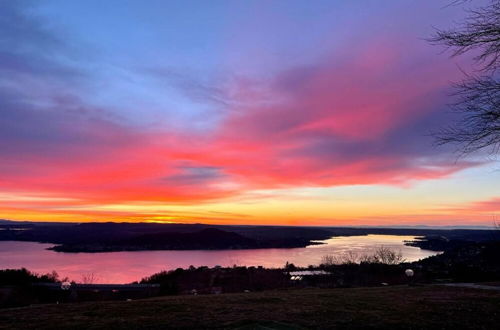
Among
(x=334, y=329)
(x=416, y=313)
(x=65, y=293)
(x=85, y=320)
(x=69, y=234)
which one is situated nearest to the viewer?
(x=334, y=329)

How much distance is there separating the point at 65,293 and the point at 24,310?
12.4m

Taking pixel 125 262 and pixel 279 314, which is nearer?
pixel 279 314

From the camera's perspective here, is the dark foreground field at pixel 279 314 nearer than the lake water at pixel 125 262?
Yes

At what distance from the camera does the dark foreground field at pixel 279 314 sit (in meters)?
8.12

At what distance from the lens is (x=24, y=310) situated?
1009cm

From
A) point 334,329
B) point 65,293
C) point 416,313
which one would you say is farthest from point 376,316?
point 65,293

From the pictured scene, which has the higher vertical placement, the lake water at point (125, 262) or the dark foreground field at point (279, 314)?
the dark foreground field at point (279, 314)

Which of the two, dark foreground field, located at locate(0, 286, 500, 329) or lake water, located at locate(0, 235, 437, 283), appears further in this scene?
lake water, located at locate(0, 235, 437, 283)

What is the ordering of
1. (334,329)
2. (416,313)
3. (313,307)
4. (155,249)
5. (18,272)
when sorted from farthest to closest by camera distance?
(155,249) → (18,272) → (313,307) → (416,313) → (334,329)

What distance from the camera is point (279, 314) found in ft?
29.7

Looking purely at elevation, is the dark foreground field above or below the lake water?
above

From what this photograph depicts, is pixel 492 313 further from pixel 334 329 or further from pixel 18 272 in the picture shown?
pixel 18 272

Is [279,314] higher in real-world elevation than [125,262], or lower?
higher

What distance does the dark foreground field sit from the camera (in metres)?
8.12
